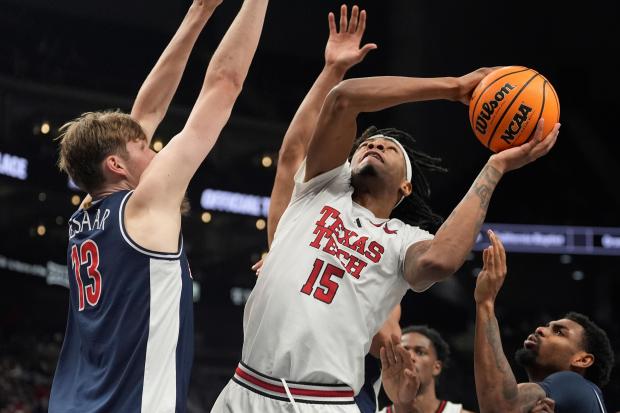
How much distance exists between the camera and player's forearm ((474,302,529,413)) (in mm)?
4148

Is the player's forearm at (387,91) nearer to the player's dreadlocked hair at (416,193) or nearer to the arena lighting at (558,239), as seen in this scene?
the player's dreadlocked hair at (416,193)

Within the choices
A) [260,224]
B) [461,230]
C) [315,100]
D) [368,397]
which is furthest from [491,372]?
[260,224]

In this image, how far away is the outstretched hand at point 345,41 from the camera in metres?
4.25

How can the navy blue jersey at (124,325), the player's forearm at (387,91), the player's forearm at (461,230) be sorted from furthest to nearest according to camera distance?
the player's forearm at (387,91), the player's forearm at (461,230), the navy blue jersey at (124,325)

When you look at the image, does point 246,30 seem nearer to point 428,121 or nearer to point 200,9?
point 200,9

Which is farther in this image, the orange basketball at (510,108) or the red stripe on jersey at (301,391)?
the orange basketball at (510,108)

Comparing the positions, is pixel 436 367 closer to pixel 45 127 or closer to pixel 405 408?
pixel 405 408

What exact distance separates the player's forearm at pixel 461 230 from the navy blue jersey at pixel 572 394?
3.42 ft

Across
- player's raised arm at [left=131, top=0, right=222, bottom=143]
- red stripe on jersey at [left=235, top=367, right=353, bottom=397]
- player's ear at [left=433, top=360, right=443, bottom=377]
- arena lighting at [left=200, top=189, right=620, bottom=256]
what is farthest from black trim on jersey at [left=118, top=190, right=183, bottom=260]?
Answer: arena lighting at [left=200, top=189, right=620, bottom=256]

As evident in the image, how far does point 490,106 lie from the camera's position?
3.81 m

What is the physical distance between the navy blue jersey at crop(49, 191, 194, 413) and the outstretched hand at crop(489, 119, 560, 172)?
137 centimetres

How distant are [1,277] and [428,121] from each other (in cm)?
1055

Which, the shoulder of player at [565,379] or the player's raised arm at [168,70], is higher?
the player's raised arm at [168,70]

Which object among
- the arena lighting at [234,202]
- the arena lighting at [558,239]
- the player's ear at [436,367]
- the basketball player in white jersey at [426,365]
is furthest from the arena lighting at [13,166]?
the player's ear at [436,367]
